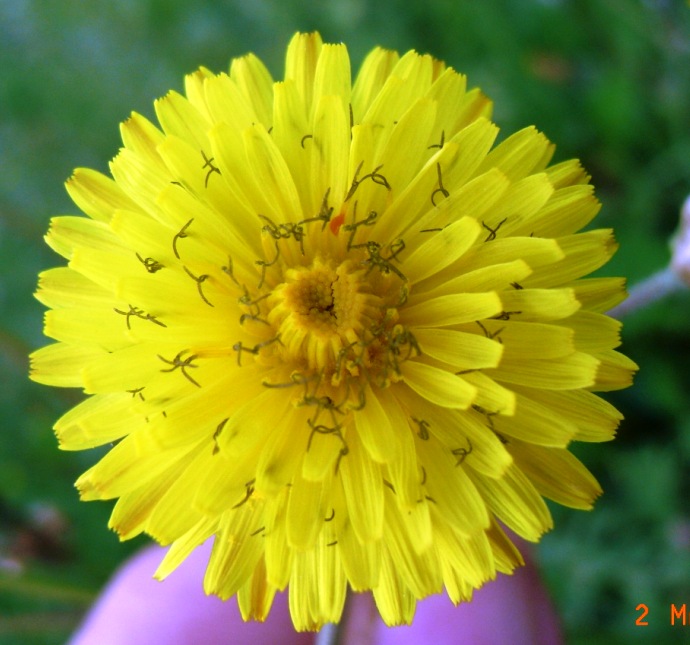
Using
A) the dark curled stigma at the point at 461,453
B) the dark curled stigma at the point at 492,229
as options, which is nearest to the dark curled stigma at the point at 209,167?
the dark curled stigma at the point at 492,229

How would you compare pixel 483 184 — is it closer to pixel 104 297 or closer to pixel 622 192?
pixel 104 297

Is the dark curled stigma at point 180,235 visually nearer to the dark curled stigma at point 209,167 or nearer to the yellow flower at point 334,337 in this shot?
the yellow flower at point 334,337

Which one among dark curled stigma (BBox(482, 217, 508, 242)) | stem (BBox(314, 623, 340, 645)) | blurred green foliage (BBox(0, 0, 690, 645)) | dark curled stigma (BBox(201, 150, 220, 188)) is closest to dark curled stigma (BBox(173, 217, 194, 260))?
dark curled stigma (BBox(201, 150, 220, 188))

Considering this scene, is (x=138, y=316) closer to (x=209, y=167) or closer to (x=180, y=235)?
(x=180, y=235)

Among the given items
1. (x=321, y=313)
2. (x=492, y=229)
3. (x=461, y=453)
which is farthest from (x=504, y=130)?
(x=461, y=453)

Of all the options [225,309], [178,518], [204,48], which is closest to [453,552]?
[178,518]

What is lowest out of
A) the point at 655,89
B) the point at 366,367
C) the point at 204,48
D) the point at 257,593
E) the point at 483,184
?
the point at 655,89

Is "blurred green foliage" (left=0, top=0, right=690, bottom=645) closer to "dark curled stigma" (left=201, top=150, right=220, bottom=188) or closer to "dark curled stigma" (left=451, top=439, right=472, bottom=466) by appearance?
"dark curled stigma" (left=201, top=150, right=220, bottom=188)

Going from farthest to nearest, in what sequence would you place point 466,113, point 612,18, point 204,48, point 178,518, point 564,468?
point 204,48 → point 612,18 → point 466,113 → point 564,468 → point 178,518
